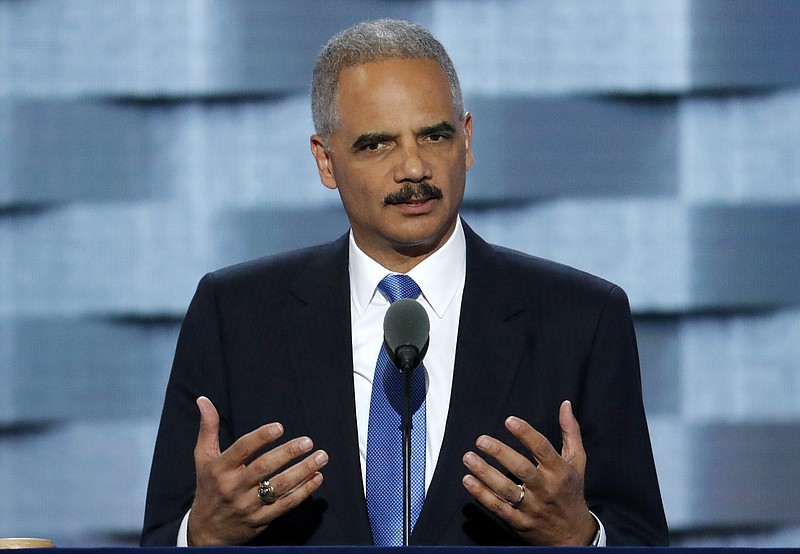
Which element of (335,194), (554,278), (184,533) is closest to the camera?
(184,533)

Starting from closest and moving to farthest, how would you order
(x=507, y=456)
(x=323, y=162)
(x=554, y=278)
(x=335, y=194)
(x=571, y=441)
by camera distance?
(x=507, y=456) < (x=571, y=441) < (x=554, y=278) < (x=323, y=162) < (x=335, y=194)

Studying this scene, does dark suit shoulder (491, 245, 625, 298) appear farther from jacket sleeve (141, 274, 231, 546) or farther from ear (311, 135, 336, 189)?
jacket sleeve (141, 274, 231, 546)

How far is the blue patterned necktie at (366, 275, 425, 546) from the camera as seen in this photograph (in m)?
2.24

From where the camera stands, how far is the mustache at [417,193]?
7.88ft

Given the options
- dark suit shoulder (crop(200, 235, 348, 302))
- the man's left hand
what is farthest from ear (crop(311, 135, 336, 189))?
the man's left hand

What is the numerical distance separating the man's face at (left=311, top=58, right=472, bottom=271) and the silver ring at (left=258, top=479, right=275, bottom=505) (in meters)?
0.63

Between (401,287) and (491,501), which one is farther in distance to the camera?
(401,287)

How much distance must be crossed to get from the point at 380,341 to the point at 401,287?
113 mm

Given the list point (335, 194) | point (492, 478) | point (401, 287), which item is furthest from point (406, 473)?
point (335, 194)

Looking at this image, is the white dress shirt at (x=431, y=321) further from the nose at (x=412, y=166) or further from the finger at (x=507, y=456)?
the finger at (x=507, y=456)

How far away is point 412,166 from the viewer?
7.85 feet

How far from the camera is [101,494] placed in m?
3.34

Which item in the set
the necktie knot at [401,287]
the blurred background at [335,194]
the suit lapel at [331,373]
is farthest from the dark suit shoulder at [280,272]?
the blurred background at [335,194]

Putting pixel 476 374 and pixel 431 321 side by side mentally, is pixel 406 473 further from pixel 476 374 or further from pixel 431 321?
pixel 431 321
